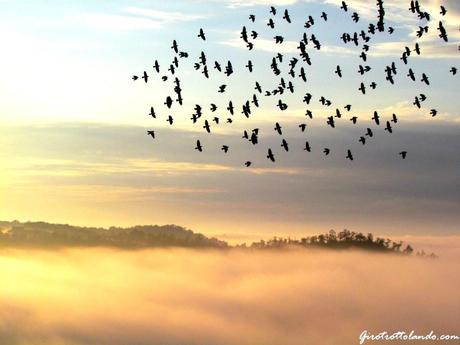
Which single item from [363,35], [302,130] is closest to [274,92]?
[302,130]

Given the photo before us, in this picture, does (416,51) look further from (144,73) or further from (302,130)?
(144,73)

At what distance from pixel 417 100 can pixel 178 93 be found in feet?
104

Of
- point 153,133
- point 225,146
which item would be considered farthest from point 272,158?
point 153,133

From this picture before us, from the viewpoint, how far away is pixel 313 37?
383ft

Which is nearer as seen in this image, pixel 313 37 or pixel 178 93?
pixel 178 93

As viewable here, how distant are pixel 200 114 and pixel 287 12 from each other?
16.8 m

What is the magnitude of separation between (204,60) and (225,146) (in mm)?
10823

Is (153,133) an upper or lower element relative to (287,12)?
lower

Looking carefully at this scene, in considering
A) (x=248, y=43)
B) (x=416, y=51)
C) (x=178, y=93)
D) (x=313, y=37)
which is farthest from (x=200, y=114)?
(x=416, y=51)

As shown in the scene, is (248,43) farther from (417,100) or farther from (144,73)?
(417,100)

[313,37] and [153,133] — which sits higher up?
[313,37]

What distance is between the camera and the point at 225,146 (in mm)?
113812

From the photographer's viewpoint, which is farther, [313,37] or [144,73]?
[313,37]

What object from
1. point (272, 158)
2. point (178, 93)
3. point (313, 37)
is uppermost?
point (313, 37)
